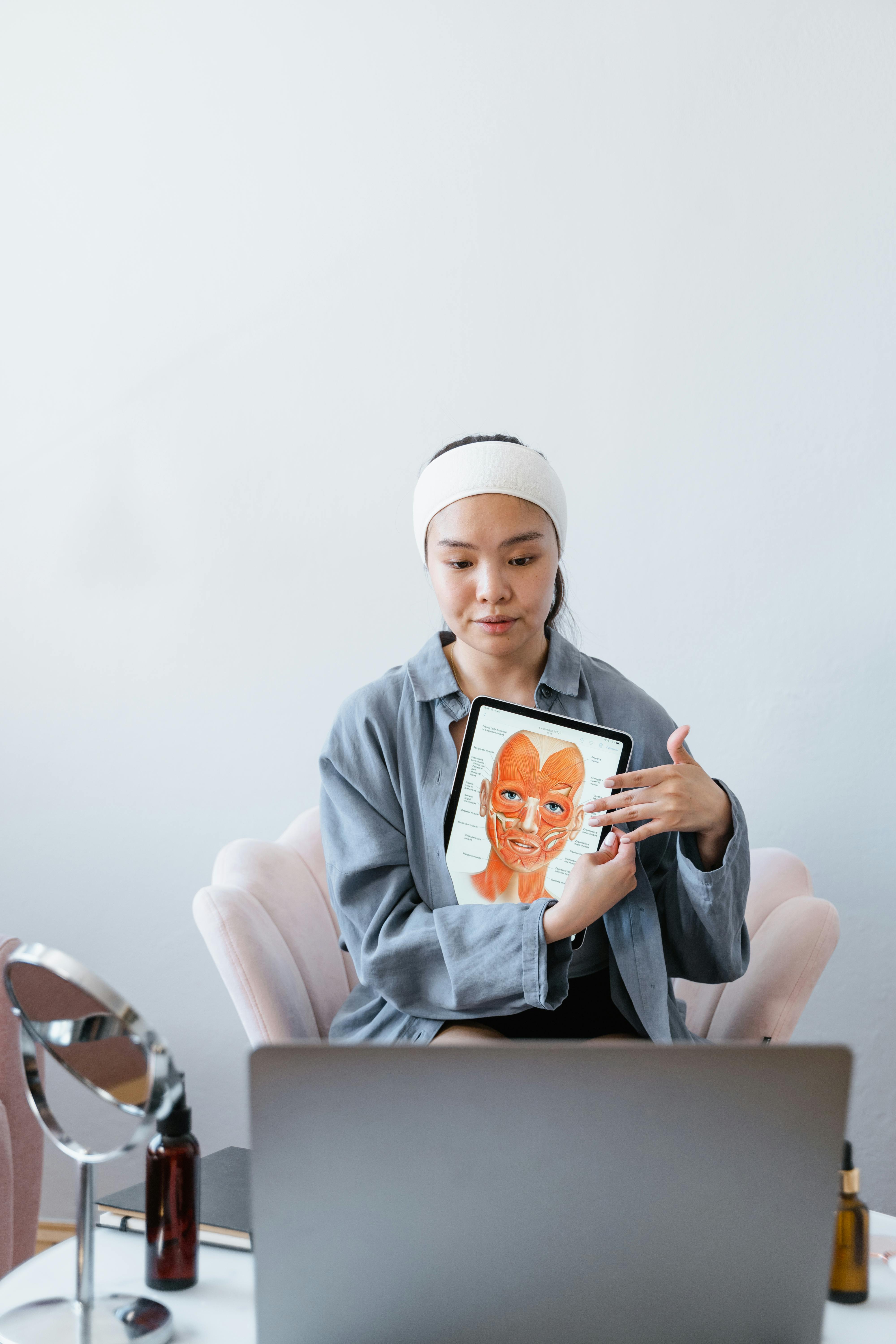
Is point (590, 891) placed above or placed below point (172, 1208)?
above

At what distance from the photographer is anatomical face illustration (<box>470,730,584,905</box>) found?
139 centimetres

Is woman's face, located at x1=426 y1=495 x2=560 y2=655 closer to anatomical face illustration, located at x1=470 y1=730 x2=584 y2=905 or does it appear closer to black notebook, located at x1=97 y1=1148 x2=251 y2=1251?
anatomical face illustration, located at x1=470 y1=730 x2=584 y2=905

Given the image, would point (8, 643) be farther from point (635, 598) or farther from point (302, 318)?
point (635, 598)

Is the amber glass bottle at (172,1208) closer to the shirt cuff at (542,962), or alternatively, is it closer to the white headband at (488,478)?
the shirt cuff at (542,962)

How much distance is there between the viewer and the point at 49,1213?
2.24 meters

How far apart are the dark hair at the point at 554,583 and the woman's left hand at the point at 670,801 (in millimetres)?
323

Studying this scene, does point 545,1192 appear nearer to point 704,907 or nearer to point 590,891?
point 590,891

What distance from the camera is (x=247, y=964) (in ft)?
4.75

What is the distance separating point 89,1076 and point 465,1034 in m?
0.64

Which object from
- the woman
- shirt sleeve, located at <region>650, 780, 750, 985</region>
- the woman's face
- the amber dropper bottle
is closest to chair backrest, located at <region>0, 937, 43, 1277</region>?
the woman

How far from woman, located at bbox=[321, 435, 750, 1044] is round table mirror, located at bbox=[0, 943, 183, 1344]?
60 cm

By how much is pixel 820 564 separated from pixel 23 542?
61.8 inches

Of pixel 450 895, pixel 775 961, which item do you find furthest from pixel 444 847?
pixel 775 961

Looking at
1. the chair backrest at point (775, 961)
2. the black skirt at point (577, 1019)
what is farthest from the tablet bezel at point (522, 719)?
the chair backrest at point (775, 961)
